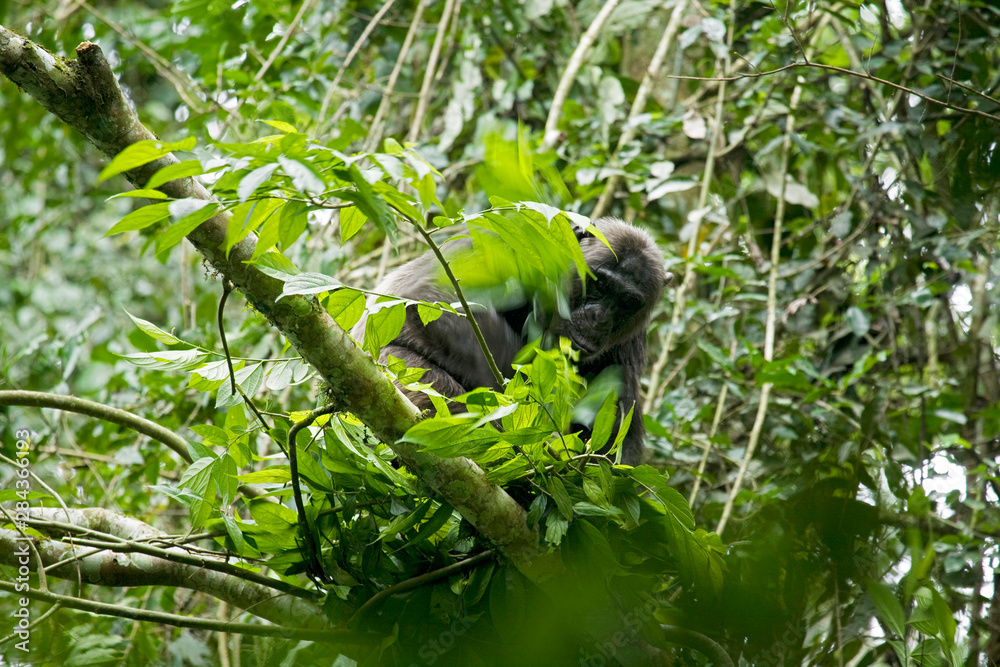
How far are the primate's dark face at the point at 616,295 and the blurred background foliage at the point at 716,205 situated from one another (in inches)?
9.1

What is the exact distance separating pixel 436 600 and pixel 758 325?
9.09 ft

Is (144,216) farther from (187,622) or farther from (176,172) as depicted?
(187,622)

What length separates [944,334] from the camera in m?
4.11

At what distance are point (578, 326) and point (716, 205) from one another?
1748 mm

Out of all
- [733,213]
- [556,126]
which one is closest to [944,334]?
[733,213]

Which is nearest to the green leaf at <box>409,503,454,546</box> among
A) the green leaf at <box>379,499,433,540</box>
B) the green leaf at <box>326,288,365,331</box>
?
the green leaf at <box>379,499,433,540</box>

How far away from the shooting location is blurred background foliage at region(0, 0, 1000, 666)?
3215 mm

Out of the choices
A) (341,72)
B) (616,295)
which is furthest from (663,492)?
(341,72)

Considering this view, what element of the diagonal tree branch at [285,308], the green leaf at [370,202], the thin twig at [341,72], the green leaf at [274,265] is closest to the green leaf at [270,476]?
the diagonal tree branch at [285,308]

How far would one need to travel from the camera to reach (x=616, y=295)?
3.46 meters

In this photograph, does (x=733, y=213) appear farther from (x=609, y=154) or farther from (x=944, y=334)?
(x=944, y=334)

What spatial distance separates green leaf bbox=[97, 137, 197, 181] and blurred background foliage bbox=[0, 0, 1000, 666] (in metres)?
1.42

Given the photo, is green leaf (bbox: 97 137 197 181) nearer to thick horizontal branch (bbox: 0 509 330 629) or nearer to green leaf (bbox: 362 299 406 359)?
green leaf (bbox: 362 299 406 359)

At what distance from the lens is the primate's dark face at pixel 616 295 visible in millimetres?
3383
